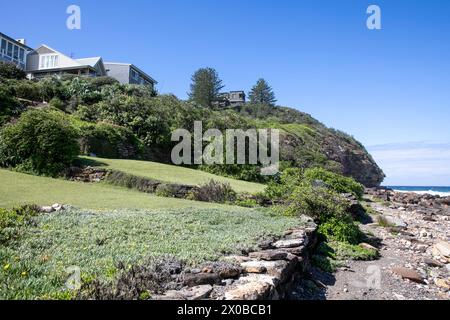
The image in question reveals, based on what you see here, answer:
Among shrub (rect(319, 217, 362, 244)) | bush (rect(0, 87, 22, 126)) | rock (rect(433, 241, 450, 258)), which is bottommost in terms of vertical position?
rock (rect(433, 241, 450, 258))

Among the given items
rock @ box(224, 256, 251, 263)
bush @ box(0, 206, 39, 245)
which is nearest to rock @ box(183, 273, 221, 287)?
rock @ box(224, 256, 251, 263)

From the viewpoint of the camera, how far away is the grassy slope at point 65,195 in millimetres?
9758

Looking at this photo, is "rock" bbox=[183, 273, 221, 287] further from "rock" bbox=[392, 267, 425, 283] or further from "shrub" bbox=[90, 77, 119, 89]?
"shrub" bbox=[90, 77, 119, 89]

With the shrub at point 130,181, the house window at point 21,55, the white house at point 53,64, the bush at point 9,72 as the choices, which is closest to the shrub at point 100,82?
the bush at point 9,72

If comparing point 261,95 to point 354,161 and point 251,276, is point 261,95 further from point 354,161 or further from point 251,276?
point 251,276

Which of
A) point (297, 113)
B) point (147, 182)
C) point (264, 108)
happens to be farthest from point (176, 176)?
point (297, 113)

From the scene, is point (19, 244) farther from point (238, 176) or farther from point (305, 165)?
point (305, 165)

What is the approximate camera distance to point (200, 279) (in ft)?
14.5

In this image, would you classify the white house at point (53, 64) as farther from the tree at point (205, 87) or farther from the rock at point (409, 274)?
the rock at point (409, 274)

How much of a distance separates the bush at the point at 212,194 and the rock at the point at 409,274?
652 cm

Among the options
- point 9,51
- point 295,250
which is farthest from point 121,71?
point 295,250

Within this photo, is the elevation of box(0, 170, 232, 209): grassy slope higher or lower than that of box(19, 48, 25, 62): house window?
lower

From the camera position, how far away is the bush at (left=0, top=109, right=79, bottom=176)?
47.0 ft

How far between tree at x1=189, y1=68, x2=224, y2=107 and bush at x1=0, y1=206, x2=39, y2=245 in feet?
164
